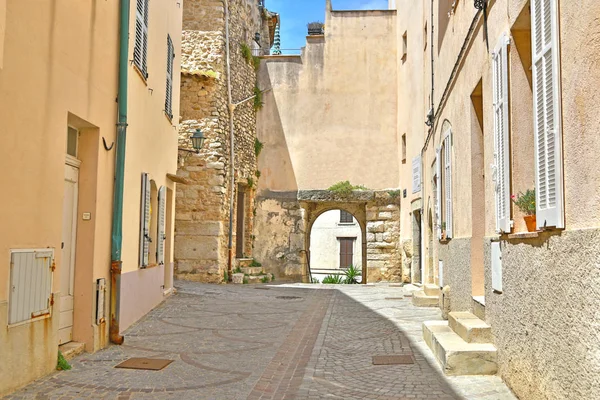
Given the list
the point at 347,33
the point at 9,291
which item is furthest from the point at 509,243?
the point at 347,33

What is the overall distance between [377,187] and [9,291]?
1394cm

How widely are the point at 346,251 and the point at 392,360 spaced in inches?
1101

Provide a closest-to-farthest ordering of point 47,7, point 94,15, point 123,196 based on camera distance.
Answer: point 47,7, point 94,15, point 123,196

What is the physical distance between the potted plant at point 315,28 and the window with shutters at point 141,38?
1323 centimetres

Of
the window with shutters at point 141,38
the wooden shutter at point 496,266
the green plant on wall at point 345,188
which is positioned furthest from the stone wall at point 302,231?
the wooden shutter at point 496,266

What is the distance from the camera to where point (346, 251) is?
33.8 meters

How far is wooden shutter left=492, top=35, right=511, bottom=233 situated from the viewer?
4.57m

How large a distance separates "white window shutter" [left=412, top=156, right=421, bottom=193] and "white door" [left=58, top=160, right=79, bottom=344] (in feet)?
30.5

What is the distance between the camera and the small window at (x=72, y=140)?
5797 mm

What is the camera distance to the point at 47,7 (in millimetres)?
4762

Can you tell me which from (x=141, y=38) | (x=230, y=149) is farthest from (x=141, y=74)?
(x=230, y=149)

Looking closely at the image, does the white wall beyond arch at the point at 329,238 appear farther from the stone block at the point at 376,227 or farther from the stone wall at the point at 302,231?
the stone block at the point at 376,227

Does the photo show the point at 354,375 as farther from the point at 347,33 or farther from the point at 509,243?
the point at 347,33

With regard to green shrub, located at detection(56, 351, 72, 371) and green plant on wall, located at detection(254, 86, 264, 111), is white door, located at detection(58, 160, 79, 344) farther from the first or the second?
green plant on wall, located at detection(254, 86, 264, 111)
